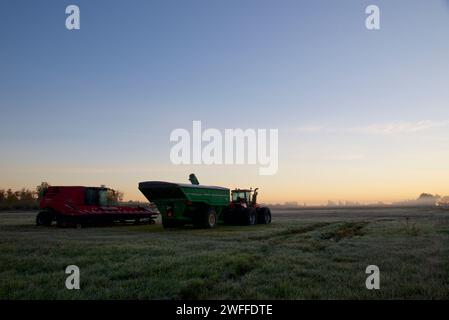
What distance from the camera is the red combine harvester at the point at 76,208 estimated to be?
25.3 metres

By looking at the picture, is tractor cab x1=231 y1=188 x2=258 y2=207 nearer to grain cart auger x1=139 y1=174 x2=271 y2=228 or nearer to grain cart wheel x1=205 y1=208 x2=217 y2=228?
grain cart auger x1=139 y1=174 x2=271 y2=228

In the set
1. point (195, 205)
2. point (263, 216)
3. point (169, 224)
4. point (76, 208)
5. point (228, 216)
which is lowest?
point (169, 224)

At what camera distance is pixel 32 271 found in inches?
A: 391

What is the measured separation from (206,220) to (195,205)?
1.10 metres

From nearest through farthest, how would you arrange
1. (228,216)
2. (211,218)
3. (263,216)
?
(211,218) → (228,216) → (263,216)

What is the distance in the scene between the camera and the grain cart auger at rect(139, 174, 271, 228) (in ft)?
76.0

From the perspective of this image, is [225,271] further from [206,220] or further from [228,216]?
[228,216]

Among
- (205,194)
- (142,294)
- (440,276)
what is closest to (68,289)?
(142,294)

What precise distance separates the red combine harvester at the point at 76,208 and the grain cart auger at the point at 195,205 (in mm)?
4208

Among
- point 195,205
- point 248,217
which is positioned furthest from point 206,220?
point 248,217

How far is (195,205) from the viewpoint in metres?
24.5

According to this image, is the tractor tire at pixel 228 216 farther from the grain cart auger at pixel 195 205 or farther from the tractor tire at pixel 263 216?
the tractor tire at pixel 263 216

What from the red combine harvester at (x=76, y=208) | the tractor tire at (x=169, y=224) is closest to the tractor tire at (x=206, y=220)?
the tractor tire at (x=169, y=224)
